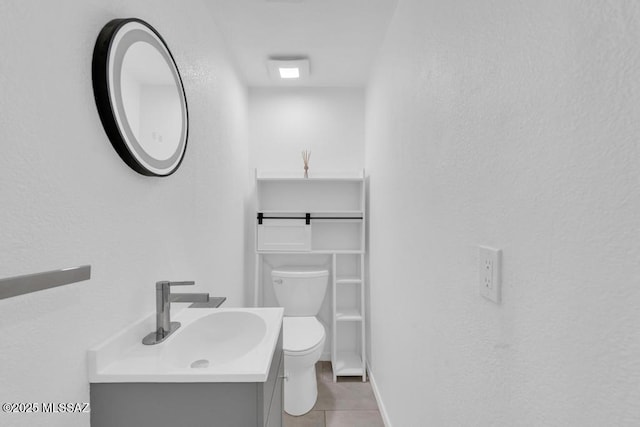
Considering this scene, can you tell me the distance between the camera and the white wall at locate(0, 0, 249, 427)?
65cm

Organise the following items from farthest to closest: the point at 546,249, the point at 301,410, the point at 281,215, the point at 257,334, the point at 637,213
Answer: the point at 281,215, the point at 301,410, the point at 257,334, the point at 546,249, the point at 637,213

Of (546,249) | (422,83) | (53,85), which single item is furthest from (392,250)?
(53,85)

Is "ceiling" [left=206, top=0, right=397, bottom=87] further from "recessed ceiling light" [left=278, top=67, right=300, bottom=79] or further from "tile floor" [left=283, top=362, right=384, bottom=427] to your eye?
"tile floor" [left=283, top=362, right=384, bottom=427]

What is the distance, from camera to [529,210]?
682 mm

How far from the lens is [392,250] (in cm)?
190

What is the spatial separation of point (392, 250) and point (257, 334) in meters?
0.92

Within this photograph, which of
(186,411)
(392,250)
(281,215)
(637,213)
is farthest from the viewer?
(281,215)

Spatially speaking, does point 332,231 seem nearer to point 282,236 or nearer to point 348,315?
point 282,236

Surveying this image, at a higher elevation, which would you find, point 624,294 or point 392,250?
point 624,294

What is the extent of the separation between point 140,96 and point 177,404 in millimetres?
936

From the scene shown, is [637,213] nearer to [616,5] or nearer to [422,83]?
[616,5]

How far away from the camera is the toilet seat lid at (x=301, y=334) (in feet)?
6.61

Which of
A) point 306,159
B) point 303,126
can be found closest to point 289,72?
point 303,126

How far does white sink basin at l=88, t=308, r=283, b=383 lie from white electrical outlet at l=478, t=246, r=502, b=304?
62 centimetres
